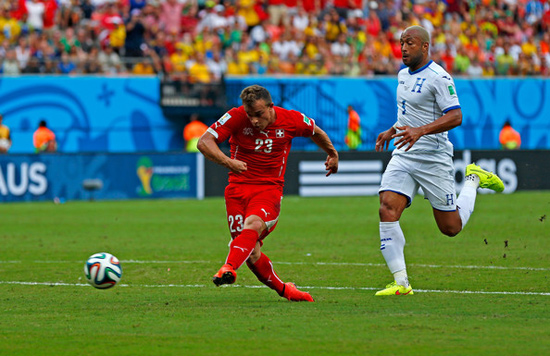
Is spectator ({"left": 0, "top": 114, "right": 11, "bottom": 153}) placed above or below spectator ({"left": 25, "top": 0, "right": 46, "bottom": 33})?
below

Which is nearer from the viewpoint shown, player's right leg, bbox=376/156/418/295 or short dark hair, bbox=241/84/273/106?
short dark hair, bbox=241/84/273/106

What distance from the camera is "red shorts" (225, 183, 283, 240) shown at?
25.7ft

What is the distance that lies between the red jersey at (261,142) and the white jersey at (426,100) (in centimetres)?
110

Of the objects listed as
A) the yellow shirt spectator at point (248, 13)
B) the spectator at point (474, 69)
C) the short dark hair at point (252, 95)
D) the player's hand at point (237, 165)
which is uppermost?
the yellow shirt spectator at point (248, 13)

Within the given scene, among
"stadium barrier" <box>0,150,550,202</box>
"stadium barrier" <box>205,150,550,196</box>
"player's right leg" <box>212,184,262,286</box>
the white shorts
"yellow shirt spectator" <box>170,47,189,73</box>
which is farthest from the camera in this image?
"yellow shirt spectator" <box>170,47,189,73</box>

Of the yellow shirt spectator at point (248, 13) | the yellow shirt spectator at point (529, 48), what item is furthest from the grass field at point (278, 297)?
the yellow shirt spectator at point (529, 48)

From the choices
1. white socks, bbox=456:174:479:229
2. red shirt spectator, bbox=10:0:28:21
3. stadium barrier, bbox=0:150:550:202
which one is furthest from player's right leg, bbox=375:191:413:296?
red shirt spectator, bbox=10:0:28:21

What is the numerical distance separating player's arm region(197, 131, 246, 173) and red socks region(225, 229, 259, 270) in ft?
1.75

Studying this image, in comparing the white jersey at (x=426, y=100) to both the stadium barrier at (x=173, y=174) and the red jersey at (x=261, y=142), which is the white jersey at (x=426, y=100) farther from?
the stadium barrier at (x=173, y=174)

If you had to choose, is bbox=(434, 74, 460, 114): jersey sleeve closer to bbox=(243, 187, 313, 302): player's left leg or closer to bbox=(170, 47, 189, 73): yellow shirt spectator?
bbox=(243, 187, 313, 302): player's left leg

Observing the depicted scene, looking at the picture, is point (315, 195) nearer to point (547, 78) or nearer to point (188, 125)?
point (188, 125)

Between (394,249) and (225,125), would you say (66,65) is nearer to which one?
(225,125)

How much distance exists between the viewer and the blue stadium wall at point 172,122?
1036 inches

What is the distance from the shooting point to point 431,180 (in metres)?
8.65
